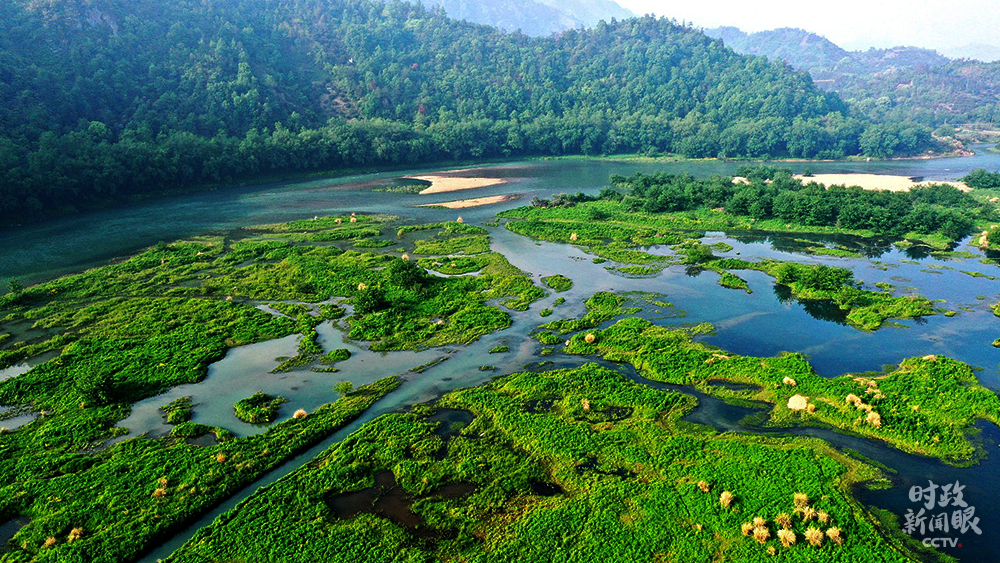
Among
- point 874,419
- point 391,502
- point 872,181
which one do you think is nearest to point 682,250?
point 874,419

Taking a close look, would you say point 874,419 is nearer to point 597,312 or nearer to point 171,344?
point 597,312

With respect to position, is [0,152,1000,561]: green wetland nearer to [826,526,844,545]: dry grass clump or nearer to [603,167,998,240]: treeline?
[826,526,844,545]: dry grass clump

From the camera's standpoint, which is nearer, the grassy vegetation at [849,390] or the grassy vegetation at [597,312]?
the grassy vegetation at [849,390]

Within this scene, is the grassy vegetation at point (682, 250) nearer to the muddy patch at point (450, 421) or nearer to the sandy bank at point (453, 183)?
the sandy bank at point (453, 183)

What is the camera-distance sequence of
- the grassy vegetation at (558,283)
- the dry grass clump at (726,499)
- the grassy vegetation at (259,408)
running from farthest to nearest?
the grassy vegetation at (558,283), the grassy vegetation at (259,408), the dry grass clump at (726,499)

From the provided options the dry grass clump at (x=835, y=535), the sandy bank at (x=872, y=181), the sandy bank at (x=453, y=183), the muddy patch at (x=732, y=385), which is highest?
the sandy bank at (x=453, y=183)

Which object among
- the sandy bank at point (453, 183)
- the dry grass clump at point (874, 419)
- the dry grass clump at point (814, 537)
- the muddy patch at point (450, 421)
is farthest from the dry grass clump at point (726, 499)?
the sandy bank at point (453, 183)

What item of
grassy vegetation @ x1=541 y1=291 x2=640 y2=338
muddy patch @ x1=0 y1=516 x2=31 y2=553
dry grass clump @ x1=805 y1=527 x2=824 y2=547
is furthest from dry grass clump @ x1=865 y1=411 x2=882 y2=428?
muddy patch @ x1=0 y1=516 x2=31 y2=553
